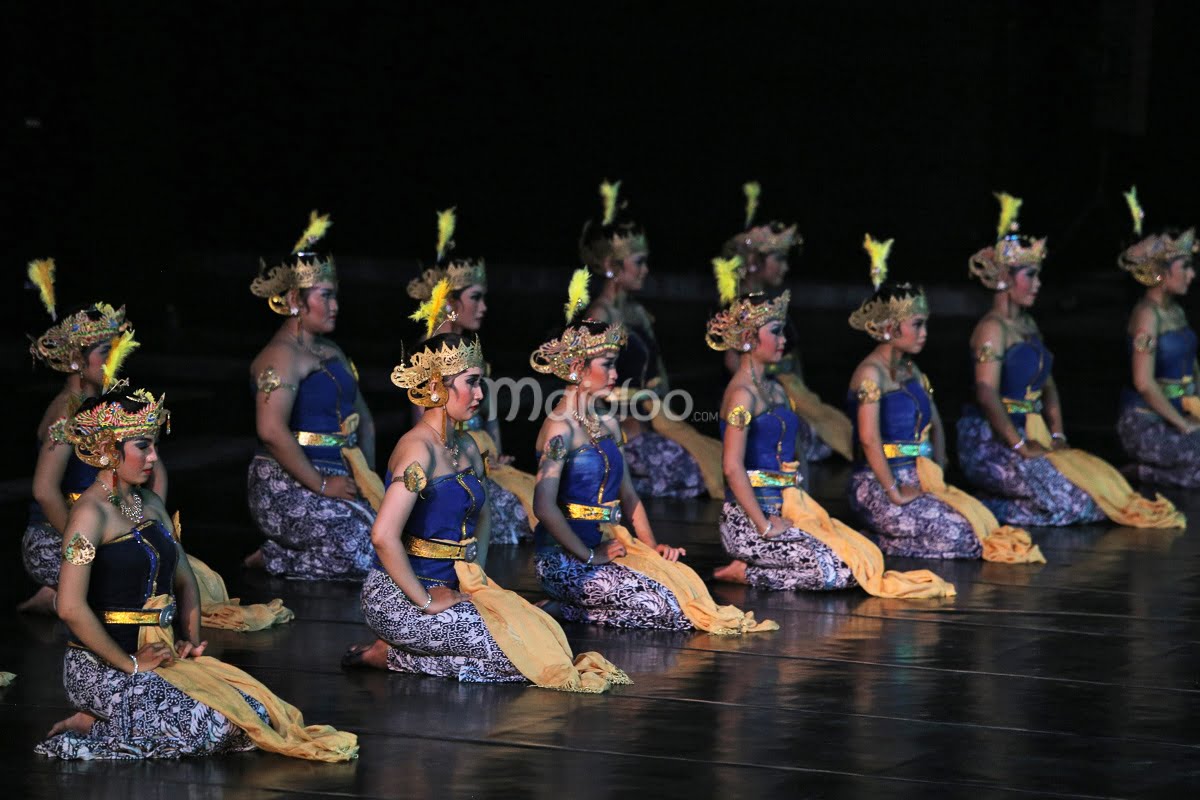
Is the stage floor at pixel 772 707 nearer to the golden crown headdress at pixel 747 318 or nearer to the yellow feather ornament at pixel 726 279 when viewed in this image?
the golden crown headdress at pixel 747 318

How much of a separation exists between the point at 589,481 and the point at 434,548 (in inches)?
33.5

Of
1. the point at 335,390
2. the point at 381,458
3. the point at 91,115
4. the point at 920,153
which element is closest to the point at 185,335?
the point at 91,115

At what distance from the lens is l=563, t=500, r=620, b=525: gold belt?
6.45 metres

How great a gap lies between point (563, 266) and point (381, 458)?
9.00 metres

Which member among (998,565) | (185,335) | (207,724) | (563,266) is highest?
(563,266)

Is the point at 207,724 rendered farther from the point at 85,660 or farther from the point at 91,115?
the point at 91,115

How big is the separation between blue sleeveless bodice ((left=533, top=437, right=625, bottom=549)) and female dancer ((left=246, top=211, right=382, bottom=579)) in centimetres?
107

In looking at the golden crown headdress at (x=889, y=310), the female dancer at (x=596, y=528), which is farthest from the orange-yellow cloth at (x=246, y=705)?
the golden crown headdress at (x=889, y=310)

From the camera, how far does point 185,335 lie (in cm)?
1505

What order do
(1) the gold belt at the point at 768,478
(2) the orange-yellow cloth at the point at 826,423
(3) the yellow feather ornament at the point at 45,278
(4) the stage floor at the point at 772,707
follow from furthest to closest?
1. (2) the orange-yellow cloth at the point at 826,423
2. (1) the gold belt at the point at 768,478
3. (3) the yellow feather ornament at the point at 45,278
4. (4) the stage floor at the point at 772,707

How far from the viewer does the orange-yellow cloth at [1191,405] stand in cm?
950

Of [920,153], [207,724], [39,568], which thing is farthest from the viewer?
[920,153]

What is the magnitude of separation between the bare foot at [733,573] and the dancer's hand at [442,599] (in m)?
1.79

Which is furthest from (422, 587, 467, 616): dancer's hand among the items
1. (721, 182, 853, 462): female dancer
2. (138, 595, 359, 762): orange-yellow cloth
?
(721, 182, 853, 462): female dancer
